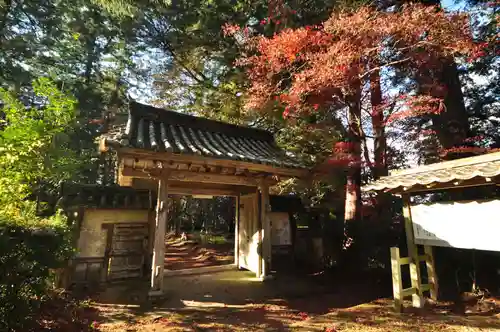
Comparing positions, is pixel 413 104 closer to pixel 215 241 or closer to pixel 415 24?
pixel 415 24

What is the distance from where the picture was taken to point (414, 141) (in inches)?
368

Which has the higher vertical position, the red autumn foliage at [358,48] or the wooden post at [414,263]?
the red autumn foliage at [358,48]

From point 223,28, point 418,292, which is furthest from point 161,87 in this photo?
point 418,292

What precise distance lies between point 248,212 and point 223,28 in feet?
23.0

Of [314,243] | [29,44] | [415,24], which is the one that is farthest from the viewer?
[29,44]

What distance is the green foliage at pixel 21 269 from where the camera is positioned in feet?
10.6

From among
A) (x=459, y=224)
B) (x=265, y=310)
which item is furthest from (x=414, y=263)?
(x=265, y=310)

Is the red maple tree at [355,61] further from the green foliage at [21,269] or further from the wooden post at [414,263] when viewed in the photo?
the green foliage at [21,269]

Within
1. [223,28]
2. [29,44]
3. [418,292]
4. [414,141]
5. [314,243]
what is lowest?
[418,292]

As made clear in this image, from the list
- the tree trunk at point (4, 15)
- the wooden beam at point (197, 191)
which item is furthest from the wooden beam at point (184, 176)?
the tree trunk at point (4, 15)

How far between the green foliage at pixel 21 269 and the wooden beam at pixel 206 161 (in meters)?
1.98

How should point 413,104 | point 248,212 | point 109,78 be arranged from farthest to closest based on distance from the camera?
1. point 109,78
2. point 248,212
3. point 413,104

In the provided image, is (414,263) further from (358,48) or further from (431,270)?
(358,48)

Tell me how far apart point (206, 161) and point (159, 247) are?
90.6 inches
